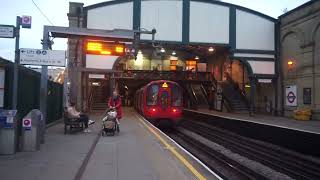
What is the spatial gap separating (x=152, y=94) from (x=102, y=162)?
19.9 m

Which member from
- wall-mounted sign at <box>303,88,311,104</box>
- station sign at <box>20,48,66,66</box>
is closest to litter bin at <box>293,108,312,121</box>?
wall-mounted sign at <box>303,88,311,104</box>

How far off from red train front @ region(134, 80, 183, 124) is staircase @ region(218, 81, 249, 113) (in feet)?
60.2

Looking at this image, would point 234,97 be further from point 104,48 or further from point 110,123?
point 110,123

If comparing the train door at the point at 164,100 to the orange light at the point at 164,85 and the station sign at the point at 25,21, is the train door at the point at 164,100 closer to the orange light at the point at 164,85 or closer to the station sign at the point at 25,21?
the orange light at the point at 164,85

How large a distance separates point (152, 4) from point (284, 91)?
14806 mm

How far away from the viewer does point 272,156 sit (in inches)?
729

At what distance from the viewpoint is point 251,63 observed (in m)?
45.4

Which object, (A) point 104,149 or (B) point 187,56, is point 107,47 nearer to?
(A) point 104,149

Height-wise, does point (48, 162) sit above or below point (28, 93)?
below

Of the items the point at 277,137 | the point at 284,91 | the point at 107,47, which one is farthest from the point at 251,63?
the point at 277,137

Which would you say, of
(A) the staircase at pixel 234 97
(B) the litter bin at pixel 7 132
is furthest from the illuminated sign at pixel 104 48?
(A) the staircase at pixel 234 97

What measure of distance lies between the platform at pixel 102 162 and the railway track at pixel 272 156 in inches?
154

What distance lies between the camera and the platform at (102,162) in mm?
9766

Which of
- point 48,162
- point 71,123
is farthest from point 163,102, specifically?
point 48,162
